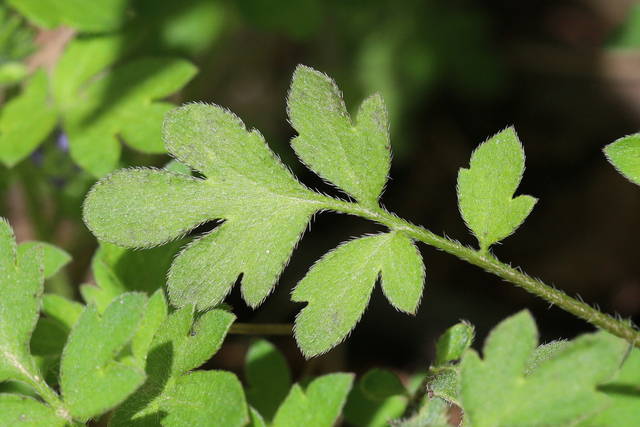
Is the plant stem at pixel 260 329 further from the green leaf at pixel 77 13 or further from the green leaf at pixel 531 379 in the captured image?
the green leaf at pixel 77 13

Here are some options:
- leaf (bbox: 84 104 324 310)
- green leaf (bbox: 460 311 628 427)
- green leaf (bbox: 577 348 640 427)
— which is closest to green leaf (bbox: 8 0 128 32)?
leaf (bbox: 84 104 324 310)

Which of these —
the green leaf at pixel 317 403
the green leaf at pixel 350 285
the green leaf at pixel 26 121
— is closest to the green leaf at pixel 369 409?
the green leaf at pixel 317 403

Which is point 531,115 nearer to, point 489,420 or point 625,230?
point 625,230

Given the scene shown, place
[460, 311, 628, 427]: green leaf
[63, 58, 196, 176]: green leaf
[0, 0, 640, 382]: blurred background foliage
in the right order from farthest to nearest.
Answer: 1. [0, 0, 640, 382]: blurred background foliage
2. [63, 58, 196, 176]: green leaf
3. [460, 311, 628, 427]: green leaf

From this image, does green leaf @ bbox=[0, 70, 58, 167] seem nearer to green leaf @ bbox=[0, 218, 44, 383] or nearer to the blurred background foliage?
the blurred background foliage

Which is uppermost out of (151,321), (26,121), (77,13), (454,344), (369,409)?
(77,13)

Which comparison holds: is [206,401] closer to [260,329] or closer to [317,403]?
[317,403]

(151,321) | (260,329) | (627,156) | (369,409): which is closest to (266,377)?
(260,329)
